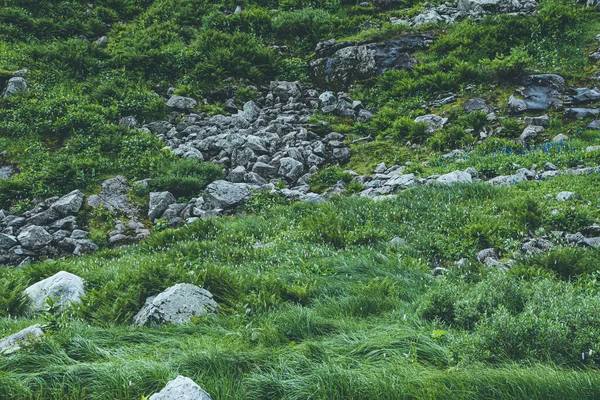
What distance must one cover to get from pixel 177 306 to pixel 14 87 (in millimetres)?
13121

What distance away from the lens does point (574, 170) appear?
30.7 feet

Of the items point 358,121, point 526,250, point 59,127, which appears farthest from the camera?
point 358,121

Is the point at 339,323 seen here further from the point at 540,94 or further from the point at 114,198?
the point at 540,94

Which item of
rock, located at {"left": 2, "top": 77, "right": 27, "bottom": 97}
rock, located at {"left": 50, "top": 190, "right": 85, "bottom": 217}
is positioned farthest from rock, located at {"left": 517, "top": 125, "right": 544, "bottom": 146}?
rock, located at {"left": 2, "top": 77, "right": 27, "bottom": 97}

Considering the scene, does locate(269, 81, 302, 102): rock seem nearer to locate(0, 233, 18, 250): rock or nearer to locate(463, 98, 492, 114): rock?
locate(463, 98, 492, 114): rock

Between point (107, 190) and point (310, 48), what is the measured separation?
10.4 metres

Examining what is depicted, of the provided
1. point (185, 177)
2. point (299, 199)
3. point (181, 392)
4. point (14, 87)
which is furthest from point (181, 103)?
point (181, 392)

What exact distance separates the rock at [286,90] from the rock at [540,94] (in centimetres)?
694

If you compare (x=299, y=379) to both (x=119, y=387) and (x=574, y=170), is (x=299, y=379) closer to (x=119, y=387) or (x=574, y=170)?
(x=119, y=387)

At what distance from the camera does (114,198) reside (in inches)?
444

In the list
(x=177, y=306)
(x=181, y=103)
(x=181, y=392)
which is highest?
(x=181, y=392)

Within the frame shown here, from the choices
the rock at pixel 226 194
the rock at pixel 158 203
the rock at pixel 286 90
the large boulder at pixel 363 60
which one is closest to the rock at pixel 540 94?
the large boulder at pixel 363 60

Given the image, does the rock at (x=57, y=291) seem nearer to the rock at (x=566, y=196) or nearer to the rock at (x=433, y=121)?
the rock at (x=566, y=196)

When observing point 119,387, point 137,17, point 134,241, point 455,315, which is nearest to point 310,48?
point 137,17
